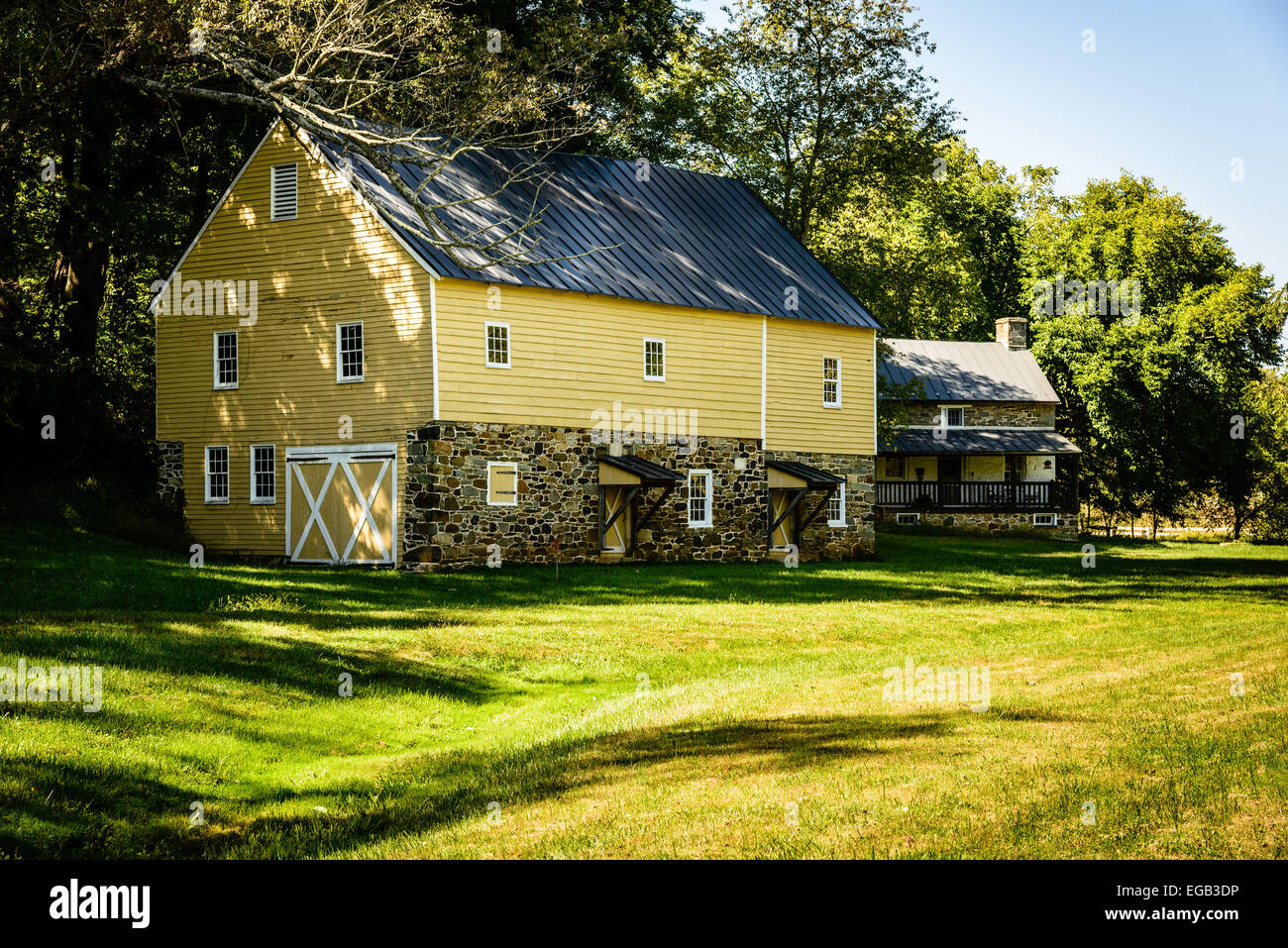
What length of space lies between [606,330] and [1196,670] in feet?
58.9

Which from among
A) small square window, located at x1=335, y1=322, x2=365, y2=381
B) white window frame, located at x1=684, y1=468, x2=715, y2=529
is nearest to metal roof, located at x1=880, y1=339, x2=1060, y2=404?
white window frame, located at x1=684, y1=468, x2=715, y2=529

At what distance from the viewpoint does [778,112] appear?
3812cm

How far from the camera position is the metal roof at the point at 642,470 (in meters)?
29.0

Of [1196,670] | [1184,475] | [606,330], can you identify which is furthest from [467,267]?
[1184,475]

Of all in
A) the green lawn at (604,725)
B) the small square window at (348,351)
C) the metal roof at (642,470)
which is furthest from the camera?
the metal roof at (642,470)

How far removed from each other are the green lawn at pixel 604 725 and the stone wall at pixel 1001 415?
31.1 m

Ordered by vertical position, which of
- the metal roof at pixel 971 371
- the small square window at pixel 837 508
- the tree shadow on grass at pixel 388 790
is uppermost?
the metal roof at pixel 971 371

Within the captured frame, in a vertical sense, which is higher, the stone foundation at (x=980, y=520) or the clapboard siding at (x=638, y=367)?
the clapboard siding at (x=638, y=367)

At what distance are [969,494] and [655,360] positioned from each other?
2614cm

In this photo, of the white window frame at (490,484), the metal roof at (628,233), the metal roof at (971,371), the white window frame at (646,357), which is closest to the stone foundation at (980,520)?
the metal roof at (971,371)

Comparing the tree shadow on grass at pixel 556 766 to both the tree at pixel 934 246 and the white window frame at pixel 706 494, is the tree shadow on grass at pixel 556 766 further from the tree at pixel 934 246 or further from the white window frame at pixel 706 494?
the tree at pixel 934 246

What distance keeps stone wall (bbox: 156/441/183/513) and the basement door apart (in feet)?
11.2

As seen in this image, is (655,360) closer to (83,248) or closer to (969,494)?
(83,248)

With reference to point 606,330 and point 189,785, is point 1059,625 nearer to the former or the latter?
point 606,330
